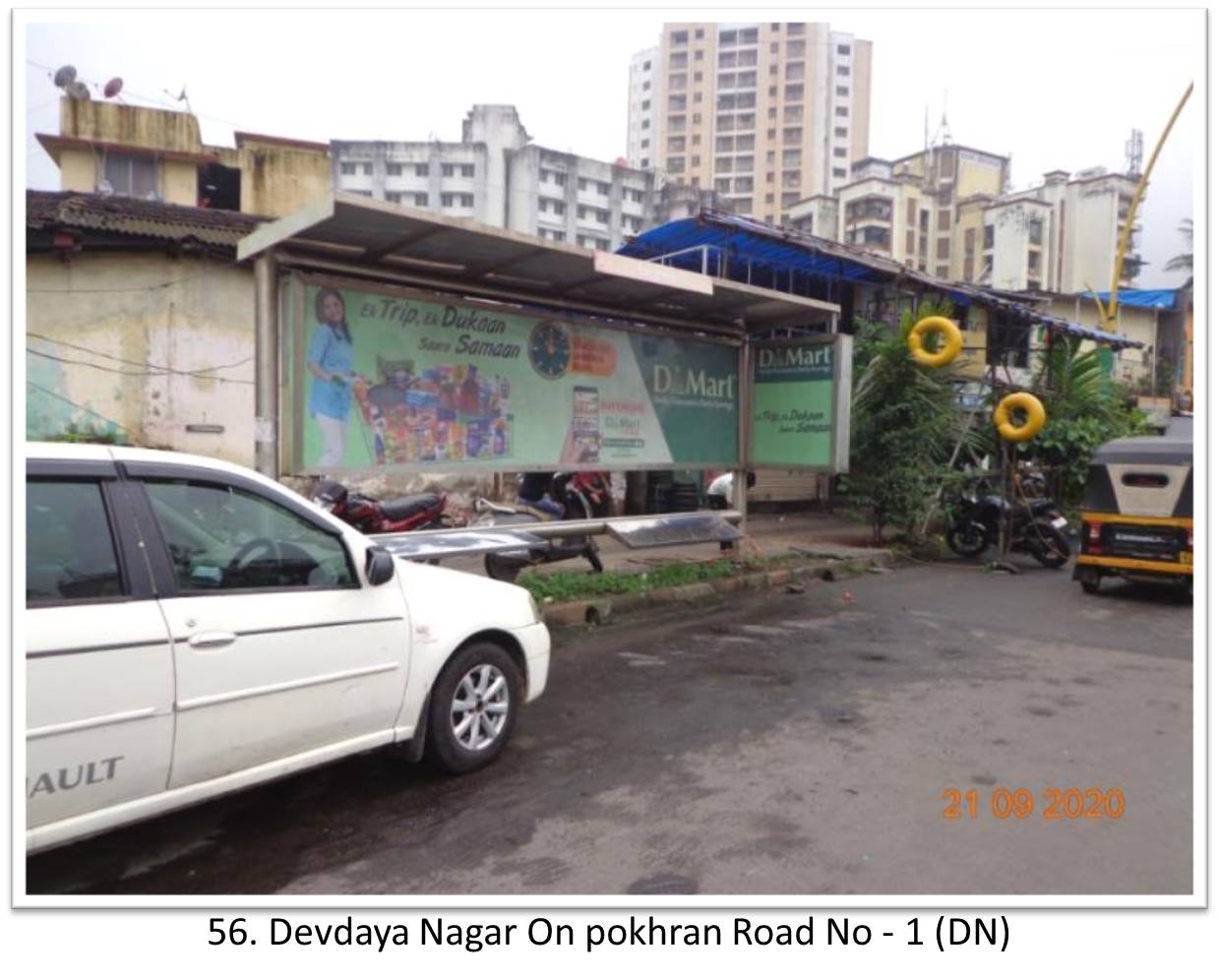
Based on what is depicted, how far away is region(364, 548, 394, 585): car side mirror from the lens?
3.80m

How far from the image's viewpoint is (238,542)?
3.53 metres

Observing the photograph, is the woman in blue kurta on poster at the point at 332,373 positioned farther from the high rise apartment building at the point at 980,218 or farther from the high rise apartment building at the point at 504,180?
the high rise apartment building at the point at 504,180

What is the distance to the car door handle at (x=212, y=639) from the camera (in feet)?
10.3

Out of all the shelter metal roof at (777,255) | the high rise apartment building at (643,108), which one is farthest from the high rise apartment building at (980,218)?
the shelter metal roof at (777,255)

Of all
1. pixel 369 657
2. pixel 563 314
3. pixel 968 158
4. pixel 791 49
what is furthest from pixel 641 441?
pixel 791 49

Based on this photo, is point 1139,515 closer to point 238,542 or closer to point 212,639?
point 238,542

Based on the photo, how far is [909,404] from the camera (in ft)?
38.3

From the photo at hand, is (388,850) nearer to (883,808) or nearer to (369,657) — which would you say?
(369,657)

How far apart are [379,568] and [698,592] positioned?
547 centimetres

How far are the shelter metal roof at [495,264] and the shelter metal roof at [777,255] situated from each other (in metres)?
5.40
